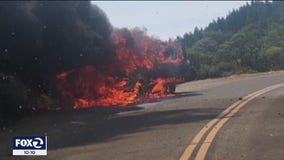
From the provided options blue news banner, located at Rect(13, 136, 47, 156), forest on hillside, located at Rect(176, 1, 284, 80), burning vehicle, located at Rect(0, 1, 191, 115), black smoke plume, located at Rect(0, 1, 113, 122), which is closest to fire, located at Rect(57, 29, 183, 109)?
burning vehicle, located at Rect(0, 1, 191, 115)

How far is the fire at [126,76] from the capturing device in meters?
23.4

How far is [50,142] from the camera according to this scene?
11781 mm

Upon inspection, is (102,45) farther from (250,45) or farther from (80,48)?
(250,45)

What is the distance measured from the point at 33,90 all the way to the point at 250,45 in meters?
66.4

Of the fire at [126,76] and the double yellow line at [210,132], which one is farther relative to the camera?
the fire at [126,76]

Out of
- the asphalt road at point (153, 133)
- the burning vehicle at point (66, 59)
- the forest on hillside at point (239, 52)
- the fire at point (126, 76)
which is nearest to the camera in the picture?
the asphalt road at point (153, 133)

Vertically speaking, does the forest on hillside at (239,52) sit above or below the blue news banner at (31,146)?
above

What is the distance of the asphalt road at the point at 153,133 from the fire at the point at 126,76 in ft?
16.3

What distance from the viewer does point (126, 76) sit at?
87.4 ft

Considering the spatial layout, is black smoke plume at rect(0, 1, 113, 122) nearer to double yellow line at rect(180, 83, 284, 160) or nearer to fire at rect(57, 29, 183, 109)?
fire at rect(57, 29, 183, 109)

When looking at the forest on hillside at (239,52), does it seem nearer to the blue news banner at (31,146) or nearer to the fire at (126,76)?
the fire at (126,76)

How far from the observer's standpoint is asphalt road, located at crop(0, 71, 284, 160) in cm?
916

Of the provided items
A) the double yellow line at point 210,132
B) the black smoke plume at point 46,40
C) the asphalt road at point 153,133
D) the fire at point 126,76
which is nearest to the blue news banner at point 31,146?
the asphalt road at point 153,133

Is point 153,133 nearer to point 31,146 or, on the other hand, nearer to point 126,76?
point 31,146
